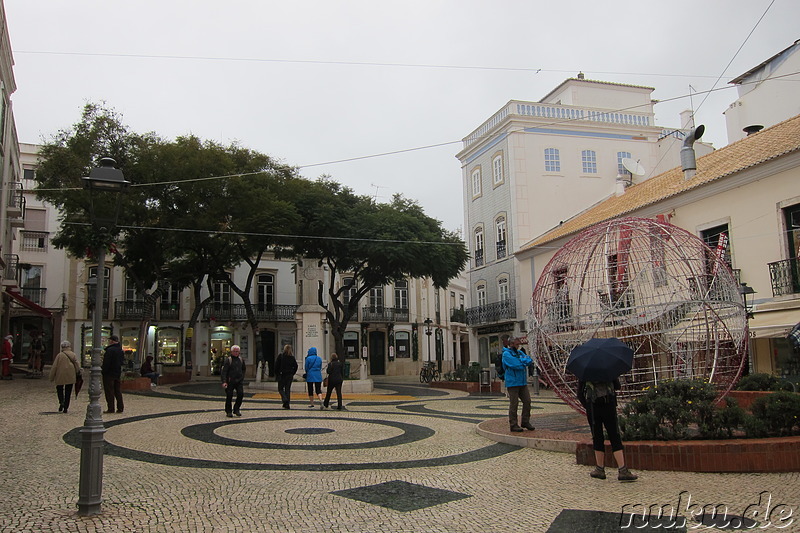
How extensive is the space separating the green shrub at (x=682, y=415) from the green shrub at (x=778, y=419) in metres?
0.18

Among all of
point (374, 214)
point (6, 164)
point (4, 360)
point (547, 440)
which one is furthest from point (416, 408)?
point (6, 164)

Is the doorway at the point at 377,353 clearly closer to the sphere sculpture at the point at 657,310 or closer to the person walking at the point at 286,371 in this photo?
the person walking at the point at 286,371

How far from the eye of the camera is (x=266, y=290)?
46.9 m

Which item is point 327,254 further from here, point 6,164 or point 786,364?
point 786,364

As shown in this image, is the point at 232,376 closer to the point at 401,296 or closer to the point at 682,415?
the point at 682,415

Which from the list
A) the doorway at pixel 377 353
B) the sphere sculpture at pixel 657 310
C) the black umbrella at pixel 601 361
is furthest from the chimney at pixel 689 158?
the doorway at pixel 377 353

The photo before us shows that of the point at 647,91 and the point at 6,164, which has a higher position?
the point at 647,91

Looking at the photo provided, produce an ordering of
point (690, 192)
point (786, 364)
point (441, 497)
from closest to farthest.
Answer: point (441, 497) → point (786, 364) → point (690, 192)

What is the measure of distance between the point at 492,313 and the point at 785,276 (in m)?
17.2

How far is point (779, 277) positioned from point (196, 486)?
15984 mm

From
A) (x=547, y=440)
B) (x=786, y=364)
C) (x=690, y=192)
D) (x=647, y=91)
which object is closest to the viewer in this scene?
(x=547, y=440)

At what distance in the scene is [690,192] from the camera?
66.9 ft

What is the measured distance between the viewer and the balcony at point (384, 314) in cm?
4772

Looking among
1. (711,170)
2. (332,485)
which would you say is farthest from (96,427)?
(711,170)
